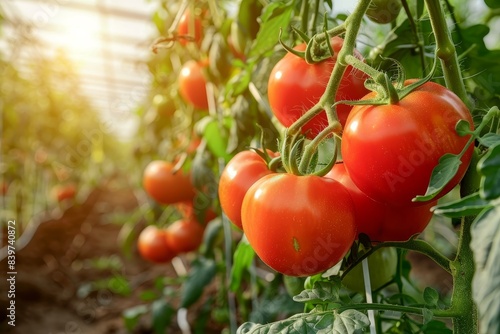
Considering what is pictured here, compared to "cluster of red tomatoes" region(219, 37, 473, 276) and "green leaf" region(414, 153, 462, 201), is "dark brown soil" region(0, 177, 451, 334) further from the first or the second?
"green leaf" region(414, 153, 462, 201)

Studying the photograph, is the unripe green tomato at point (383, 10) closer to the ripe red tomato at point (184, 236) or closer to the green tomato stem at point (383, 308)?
the green tomato stem at point (383, 308)

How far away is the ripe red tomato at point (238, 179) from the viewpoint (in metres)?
0.58

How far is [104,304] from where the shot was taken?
2.66 m

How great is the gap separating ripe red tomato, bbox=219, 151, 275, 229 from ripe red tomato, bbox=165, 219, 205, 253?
3.28ft

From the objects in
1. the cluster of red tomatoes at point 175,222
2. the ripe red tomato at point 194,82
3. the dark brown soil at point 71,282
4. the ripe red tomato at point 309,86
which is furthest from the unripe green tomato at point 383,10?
the dark brown soil at point 71,282

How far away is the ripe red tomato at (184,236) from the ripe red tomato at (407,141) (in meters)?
1.19

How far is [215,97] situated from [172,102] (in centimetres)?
47

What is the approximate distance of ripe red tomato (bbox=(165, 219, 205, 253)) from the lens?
62.5 inches

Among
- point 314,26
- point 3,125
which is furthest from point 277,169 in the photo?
point 3,125

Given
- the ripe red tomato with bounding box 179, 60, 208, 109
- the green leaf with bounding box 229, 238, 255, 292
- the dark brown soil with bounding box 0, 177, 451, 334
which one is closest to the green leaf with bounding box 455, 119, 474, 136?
the green leaf with bounding box 229, 238, 255, 292

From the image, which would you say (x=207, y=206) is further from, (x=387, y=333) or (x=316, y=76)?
(x=316, y=76)

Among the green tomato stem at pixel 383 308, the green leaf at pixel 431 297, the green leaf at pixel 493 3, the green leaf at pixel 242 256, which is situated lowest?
the green leaf at pixel 242 256

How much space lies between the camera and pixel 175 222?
1677 mm

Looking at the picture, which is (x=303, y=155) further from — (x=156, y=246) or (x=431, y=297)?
(x=156, y=246)
